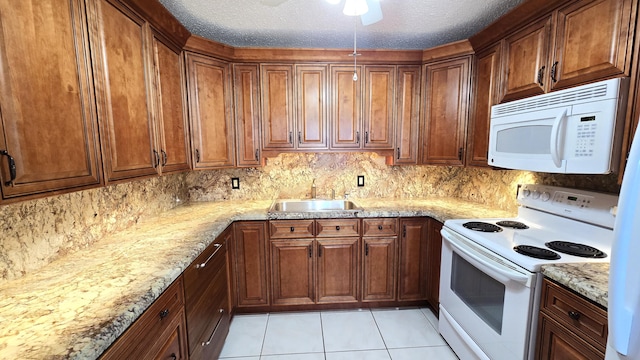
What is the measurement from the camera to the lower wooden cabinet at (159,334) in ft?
2.84

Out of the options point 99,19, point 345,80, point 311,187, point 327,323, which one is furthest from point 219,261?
point 345,80

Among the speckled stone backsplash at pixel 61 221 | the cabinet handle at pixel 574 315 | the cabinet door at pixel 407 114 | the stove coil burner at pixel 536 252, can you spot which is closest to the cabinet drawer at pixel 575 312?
the cabinet handle at pixel 574 315

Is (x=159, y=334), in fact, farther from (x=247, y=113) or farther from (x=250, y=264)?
(x=247, y=113)

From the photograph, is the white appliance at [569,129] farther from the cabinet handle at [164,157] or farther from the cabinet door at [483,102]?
the cabinet handle at [164,157]

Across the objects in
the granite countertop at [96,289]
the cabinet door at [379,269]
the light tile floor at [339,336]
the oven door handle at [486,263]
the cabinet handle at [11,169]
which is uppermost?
the cabinet handle at [11,169]

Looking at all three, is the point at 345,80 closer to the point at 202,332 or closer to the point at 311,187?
the point at 311,187

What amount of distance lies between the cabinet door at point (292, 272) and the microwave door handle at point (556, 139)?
1.67 meters

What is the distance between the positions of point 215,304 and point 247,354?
1.51 feet

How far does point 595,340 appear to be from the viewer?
98cm

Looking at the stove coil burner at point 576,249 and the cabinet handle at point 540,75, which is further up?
the cabinet handle at point 540,75

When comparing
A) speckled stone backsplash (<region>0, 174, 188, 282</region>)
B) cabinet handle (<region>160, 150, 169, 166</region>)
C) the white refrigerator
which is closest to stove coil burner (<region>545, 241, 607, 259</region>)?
the white refrigerator

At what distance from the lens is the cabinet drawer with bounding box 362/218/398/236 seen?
2.25m

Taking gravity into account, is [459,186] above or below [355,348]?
above

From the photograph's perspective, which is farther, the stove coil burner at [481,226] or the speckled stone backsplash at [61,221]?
the stove coil burner at [481,226]
